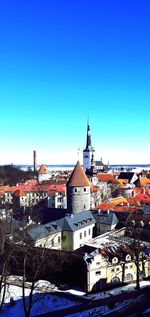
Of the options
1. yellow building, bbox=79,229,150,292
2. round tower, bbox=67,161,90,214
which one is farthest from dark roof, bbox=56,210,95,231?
yellow building, bbox=79,229,150,292

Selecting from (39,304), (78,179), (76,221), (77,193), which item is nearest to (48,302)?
(39,304)

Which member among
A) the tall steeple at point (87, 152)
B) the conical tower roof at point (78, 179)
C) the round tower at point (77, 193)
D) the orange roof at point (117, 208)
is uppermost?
the tall steeple at point (87, 152)

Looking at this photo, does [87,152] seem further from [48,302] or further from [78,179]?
[48,302]

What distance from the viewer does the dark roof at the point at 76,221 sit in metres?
36.7

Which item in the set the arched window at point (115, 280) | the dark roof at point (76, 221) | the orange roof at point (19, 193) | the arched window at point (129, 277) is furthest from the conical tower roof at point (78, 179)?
the orange roof at point (19, 193)

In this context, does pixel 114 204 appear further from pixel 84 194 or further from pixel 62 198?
pixel 62 198

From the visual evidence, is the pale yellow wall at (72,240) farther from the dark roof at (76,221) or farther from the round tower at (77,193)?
the round tower at (77,193)

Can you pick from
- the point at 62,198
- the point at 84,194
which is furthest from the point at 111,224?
the point at 62,198

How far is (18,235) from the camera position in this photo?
32406 mm

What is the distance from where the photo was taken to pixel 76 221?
3791 cm

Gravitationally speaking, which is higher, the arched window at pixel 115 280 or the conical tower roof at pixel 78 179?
the conical tower roof at pixel 78 179

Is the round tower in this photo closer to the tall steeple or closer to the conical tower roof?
the conical tower roof

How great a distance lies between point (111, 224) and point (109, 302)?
17.5 metres

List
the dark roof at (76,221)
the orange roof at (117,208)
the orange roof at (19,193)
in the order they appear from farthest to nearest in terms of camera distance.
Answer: the orange roof at (19,193) → the orange roof at (117,208) → the dark roof at (76,221)
